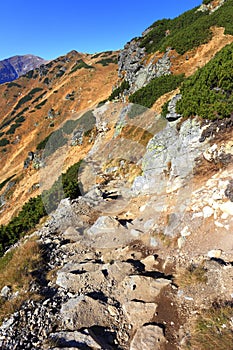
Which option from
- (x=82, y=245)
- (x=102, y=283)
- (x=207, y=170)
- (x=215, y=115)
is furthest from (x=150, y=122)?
(x=102, y=283)

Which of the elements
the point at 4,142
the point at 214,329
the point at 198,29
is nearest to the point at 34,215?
the point at 214,329

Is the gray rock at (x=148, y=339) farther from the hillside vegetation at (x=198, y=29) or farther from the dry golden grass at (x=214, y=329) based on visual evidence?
the hillside vegetation at (x=198, y=29)

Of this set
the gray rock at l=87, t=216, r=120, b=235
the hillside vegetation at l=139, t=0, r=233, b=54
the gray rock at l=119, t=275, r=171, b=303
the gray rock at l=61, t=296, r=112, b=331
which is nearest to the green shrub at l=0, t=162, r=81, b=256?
the gray rock at l=87, t=216, r=120, b=235

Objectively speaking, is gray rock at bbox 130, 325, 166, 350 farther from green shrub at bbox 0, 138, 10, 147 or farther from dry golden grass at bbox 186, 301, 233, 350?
green shrub at bbox 0, 138, 10, 147

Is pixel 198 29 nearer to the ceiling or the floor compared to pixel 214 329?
nearer to the ceiling

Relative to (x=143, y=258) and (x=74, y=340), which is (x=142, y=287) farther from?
(x=74, y=340)

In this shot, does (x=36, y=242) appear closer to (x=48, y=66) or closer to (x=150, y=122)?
(x=150, y=122)
